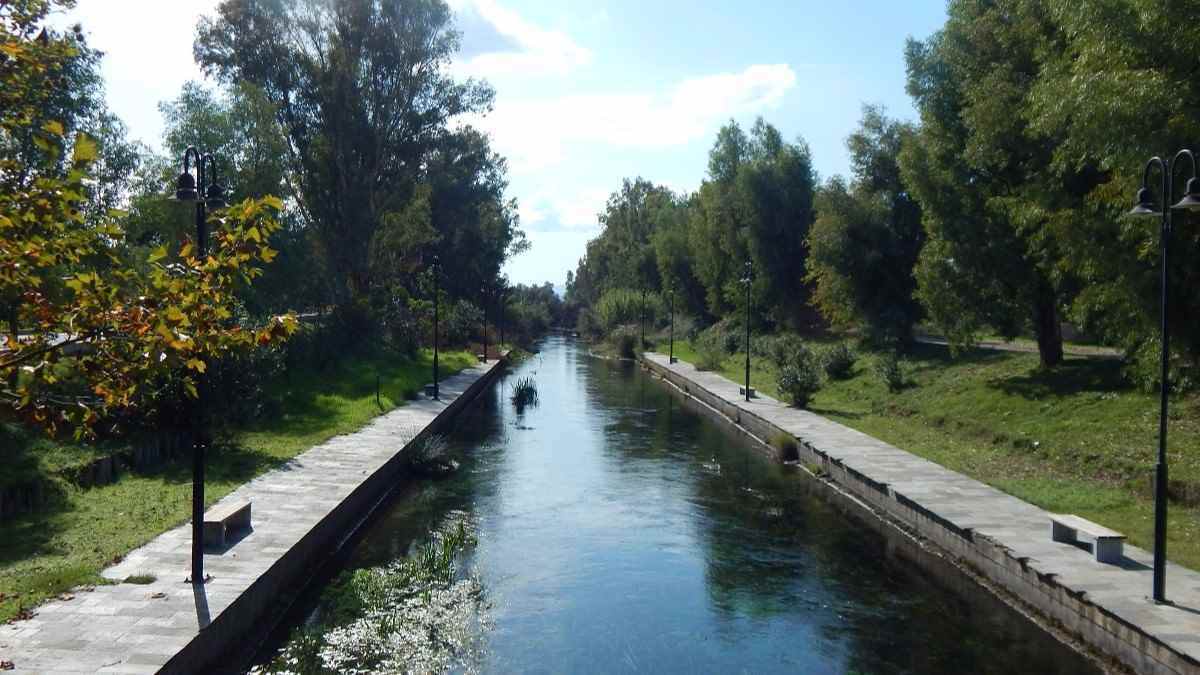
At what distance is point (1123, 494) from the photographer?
1495 cm

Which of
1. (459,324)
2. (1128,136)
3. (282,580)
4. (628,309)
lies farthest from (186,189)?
(628,309)

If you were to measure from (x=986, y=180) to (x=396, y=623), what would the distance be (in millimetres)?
20325

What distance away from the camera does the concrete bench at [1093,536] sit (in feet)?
37.0

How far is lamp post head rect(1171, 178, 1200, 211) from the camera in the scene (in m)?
8.93

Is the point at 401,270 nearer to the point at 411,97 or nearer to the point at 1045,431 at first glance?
the point at 411,97

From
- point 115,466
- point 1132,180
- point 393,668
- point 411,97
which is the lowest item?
point 393,668

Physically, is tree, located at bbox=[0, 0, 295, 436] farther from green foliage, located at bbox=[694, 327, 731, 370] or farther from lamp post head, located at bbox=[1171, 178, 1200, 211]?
green foliage, located at bbox=[694, 327, 731, 370]

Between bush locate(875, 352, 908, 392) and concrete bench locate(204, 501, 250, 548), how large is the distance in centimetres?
2078

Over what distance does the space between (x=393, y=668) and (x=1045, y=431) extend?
48.9ft

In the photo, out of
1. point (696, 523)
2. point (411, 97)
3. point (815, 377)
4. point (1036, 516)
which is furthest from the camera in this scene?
point (411, 97)

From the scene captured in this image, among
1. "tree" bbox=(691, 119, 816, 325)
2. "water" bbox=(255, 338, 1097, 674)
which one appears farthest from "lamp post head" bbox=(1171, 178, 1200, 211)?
"tree" bbox=(691, 119, 816, 325)

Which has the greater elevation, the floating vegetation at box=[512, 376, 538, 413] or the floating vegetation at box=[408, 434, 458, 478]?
the floating vegetation at box=[512, 376, 538, 413]

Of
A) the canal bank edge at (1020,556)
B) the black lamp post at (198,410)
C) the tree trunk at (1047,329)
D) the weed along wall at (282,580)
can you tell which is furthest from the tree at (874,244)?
the black lamp post at (198,410)

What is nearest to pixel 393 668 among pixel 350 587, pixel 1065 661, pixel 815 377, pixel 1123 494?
pixel 350 587
